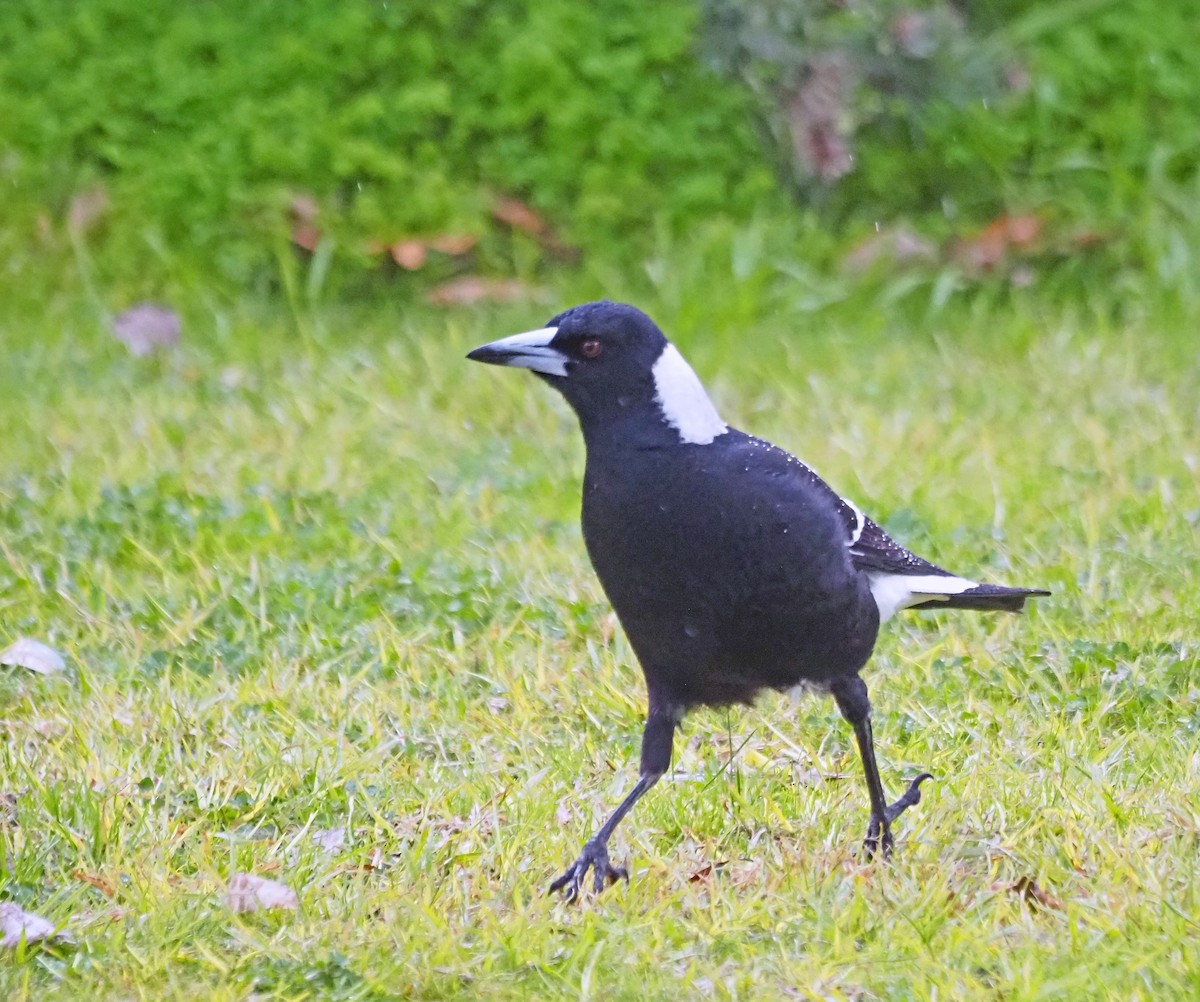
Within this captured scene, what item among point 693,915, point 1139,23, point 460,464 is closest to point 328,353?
point 460,464

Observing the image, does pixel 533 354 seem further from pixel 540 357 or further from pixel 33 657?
pixel 33 657

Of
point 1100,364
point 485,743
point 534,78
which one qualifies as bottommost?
point 1100,364

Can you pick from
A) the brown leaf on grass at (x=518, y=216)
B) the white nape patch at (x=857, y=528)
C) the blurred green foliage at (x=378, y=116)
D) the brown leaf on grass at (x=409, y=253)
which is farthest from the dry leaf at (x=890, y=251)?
the white nape patch at (x=857, y=528)

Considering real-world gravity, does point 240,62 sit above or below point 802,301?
above

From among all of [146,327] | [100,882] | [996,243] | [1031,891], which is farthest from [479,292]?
[1031,891]

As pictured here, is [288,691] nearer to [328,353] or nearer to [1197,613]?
[1197,613]

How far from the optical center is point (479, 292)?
6.64 meters

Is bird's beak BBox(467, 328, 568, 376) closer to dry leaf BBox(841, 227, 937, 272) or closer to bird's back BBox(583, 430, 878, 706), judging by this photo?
bird's back BBox(583, 430, 878, 706)

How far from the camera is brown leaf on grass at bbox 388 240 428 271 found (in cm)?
667

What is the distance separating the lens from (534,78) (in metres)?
6.62

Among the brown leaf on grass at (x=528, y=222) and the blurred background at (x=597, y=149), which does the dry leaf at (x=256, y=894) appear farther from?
the brown leaf on grass at (x=528, y=222)

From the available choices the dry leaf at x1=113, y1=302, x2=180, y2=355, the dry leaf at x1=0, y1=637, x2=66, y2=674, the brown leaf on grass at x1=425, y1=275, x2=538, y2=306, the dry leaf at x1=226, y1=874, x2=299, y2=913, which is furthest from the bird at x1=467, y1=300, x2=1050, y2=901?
the dry leaf at x1=113, y1=302, x2=180, y2=355

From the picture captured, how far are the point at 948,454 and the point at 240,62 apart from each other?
303cm

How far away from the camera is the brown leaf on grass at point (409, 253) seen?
6666 mm
